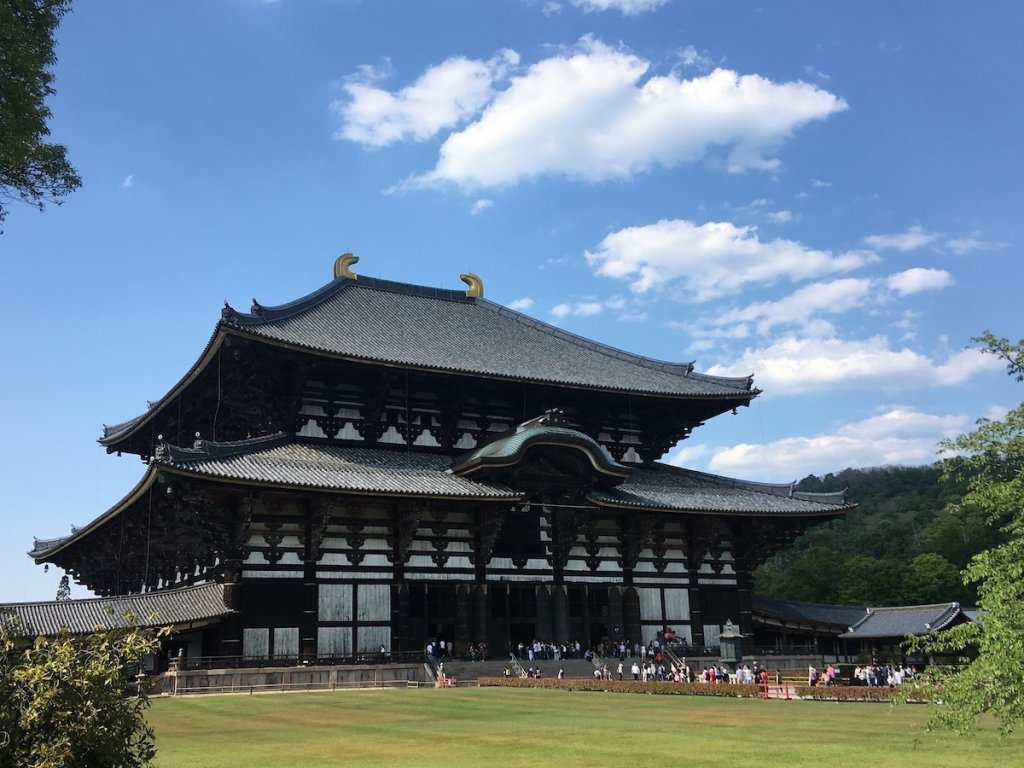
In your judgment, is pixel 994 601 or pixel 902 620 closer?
pixel 994 601

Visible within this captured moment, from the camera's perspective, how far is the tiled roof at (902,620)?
50.2 m

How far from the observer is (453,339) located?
46.3 meters

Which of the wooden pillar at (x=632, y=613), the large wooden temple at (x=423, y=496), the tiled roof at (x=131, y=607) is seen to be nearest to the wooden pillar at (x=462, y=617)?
the large wooden temple at (x=423, y=496)

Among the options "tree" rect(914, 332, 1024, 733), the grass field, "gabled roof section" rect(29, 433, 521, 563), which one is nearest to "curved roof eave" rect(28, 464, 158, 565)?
"gabled roof section" rect(29, 433, 521, 563)

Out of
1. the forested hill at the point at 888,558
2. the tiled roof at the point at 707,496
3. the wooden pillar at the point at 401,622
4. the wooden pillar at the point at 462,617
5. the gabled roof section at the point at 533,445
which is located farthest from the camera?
the forested hill at the point at 888,558

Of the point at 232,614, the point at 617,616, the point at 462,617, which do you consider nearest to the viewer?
the point at 232,614

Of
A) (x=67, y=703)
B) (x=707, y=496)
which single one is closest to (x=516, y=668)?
(x=707, y=496)

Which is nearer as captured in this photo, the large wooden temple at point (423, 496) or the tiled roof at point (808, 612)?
the large wooden temple at point (423, 496)

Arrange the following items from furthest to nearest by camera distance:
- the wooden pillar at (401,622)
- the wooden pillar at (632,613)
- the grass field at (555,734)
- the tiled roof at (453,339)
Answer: the wooden pillar at (632,613) < the tiled roof at (453,339) < the wooden pillar at (401,622) < the grass field at (555,734)

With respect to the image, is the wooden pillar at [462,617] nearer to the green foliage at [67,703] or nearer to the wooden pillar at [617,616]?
the wooden pillar at [617,616]

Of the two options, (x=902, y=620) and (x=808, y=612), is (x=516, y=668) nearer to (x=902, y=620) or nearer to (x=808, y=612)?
(x=808, y=612)

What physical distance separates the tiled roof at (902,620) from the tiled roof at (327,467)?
24612 millimetres

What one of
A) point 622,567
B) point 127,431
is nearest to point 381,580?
point 622,567

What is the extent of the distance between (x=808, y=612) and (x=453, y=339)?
23.8 m
